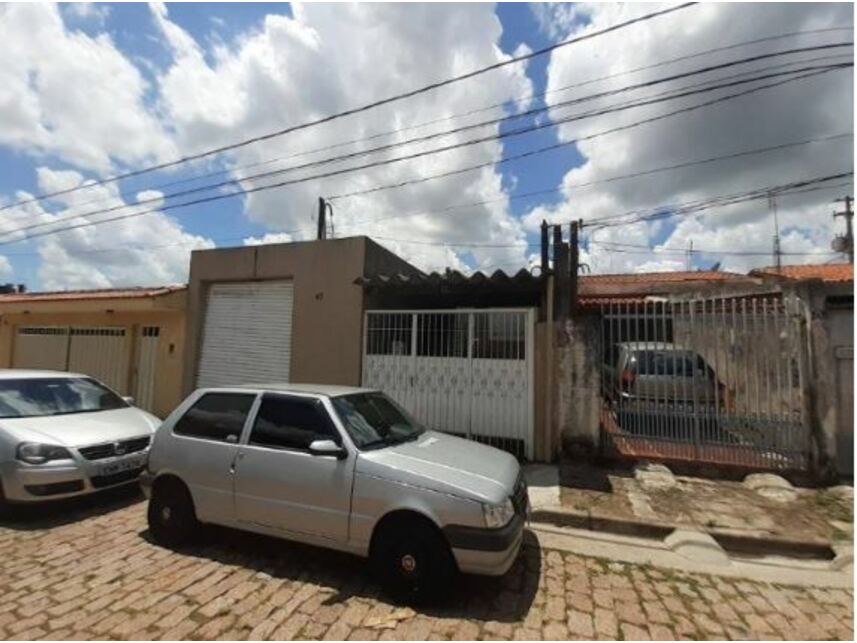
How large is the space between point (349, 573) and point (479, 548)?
4.32ft

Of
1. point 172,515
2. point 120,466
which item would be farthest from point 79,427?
point 172,515

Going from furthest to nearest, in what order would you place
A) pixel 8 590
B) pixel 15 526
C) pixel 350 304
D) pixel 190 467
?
pixel 350 304 → pixel 15 526 → pixel 190 467 → pixel 8 590

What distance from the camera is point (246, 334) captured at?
10.1 m

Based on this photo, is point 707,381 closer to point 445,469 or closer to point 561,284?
point 561,284

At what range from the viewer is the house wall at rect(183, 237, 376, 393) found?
8969mm

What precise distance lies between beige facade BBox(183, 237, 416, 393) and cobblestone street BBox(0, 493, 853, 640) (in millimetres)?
4571

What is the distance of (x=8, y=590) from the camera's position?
3.79 meters

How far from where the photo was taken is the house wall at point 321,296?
353 inches

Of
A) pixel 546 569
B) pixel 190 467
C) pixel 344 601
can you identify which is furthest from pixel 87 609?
pixel 546 569

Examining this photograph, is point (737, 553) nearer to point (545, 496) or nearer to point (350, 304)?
point (545, 496)

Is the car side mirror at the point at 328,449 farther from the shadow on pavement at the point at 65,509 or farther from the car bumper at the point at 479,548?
the shadow on pavement at the point at 65,509

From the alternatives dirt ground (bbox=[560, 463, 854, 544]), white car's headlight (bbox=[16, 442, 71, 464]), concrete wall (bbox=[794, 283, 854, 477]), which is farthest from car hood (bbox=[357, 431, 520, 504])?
concrete wall (bbox=[794, 283, 854, 477])

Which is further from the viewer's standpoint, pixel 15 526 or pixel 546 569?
pixel 15 526

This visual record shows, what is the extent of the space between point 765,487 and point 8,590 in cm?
804
